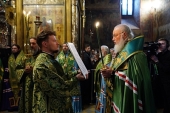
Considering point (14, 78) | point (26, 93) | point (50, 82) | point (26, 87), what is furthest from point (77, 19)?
point (50, 82)

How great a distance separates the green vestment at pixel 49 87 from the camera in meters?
2.14

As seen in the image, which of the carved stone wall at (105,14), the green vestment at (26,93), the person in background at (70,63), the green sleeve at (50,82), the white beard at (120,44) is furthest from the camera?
the carved stone wall at (105,14)

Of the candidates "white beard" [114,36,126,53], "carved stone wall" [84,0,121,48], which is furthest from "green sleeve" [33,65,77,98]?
"carved stone wall" [84,0,121,48]

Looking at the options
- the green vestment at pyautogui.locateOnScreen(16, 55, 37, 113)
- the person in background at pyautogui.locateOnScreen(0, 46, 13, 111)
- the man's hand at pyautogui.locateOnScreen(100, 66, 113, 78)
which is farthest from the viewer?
the person in background at pyautogui.locateOnScreen(0, 46, 13, 111)

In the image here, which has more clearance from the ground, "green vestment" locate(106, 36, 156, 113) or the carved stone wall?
the carved stone wall

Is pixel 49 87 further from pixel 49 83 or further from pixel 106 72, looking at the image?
pixel 106 72

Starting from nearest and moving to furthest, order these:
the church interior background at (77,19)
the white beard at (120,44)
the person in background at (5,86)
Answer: the white beard at (120,44), the person in background at (5,86), the church interior background at (77,19)

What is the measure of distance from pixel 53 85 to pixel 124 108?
83 cm

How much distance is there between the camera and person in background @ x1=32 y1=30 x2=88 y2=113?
214 cm

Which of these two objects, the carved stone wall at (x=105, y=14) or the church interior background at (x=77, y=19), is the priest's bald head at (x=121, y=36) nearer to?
the church interior background at (x=77, y=19)

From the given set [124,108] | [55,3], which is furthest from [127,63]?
[55,3]

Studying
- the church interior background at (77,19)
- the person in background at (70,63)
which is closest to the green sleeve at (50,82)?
the church interior background at (77,19)

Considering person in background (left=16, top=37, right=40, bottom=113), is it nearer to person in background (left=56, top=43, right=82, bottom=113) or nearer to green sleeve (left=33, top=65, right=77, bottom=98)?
green sleeve (left=33, top=65, right=77, bottom=98)

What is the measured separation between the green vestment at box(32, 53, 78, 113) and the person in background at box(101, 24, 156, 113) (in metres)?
0.55
